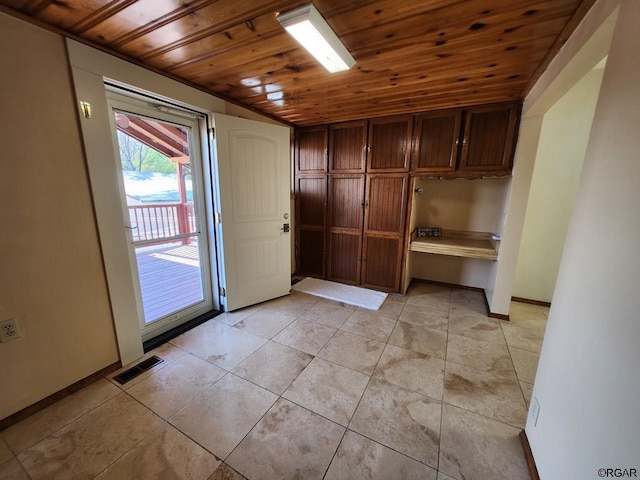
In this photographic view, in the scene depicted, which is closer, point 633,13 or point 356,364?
point 633,13

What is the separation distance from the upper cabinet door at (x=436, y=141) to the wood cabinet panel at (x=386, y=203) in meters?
0.28

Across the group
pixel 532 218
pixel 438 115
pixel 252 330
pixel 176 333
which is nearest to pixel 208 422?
pixel 252 330

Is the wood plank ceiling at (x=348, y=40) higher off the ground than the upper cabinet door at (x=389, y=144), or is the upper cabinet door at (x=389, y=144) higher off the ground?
the wood plank ceiling at (x=348, y=40)

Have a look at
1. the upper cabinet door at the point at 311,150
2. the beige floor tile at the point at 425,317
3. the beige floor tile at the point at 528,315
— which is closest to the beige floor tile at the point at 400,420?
the beige floor tile at the point at 425,317

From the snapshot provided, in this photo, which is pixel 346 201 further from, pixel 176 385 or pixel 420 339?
pixel 176 385

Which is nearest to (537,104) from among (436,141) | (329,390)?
(436,141)

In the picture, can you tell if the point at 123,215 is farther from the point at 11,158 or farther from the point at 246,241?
the point at 246,241

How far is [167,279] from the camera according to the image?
3.13m

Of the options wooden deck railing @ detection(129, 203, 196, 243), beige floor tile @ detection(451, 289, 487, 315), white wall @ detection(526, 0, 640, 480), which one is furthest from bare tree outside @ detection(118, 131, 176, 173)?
beige floor tile @ detection(451, 289, 487, 315)

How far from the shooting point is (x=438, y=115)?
2795mm

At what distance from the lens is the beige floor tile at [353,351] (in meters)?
2.02

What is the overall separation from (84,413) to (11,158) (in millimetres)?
1573

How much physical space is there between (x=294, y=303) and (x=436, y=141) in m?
2.57

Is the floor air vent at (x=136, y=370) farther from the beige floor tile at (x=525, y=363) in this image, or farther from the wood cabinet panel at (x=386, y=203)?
the beige floor tile at (x=525, y=363)
